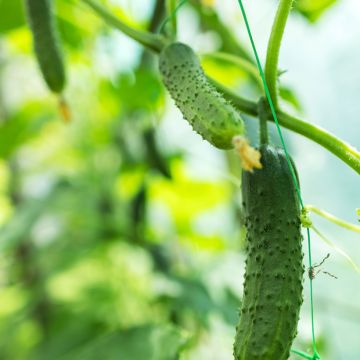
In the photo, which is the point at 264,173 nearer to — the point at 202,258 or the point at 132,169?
the point at 132,169

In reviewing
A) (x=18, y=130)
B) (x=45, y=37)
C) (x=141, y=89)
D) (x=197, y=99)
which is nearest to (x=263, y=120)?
(x=197, y=99)

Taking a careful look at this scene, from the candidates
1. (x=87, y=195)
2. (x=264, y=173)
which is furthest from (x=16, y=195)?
(x=264, y=173)

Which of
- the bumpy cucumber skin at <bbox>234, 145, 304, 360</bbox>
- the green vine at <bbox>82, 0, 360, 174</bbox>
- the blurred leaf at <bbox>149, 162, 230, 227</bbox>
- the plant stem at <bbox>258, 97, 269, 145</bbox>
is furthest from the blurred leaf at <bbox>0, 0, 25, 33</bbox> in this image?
the bumpy cucumber skin at <bbox>234, 145, 304, 360</bbox>

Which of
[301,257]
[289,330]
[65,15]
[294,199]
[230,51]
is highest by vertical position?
[65,15]

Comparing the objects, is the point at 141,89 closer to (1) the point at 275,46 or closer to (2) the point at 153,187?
(2) the point at 153,187

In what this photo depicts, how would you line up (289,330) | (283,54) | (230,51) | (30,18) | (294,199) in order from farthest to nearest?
(283,54)
(230,51)
(30,18)
(294,199)
(289,330)
